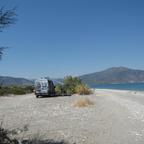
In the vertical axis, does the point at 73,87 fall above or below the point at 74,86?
below

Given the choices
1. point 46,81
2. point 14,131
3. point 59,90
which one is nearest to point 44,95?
point 46,81

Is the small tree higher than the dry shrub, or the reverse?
the small tree

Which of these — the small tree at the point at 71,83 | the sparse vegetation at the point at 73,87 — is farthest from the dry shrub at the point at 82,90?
the small tree at the point at 71,83

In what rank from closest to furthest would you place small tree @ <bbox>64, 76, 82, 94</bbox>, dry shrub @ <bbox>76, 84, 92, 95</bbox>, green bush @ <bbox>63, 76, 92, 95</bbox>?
dry shrub @ <bbox>76, 84, 92, 95</bbox> < green bush @ <bbox>63, 76, 92, 95</bbox> < small tree @ <bbox>64, 76, 82, 94</bbox>

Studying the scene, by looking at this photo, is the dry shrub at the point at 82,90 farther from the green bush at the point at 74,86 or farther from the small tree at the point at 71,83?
the small tree at the point at 71,83

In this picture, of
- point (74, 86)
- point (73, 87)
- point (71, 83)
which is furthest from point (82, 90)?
point (71, 83)

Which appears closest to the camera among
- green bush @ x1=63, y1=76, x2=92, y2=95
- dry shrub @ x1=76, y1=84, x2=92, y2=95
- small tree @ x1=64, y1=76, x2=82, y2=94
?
dry shrub @ x1=76, y1=84, x2=92, y2=95

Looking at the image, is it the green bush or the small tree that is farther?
the small tree

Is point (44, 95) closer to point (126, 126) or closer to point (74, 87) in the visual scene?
point (74, 87)

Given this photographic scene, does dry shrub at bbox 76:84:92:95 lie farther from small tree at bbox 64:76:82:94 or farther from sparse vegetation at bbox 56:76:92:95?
small tree at bbox 64:76:82:94

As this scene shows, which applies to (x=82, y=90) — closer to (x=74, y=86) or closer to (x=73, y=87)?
(x=73, y=87)

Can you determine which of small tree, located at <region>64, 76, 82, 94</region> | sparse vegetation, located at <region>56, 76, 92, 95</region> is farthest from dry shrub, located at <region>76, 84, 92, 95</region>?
small tree, located at <region>64, 76, 82, 94</region>

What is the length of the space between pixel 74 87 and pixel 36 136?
132 ft

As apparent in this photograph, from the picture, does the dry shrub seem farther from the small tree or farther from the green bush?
the small tree
